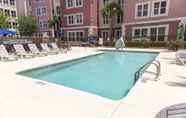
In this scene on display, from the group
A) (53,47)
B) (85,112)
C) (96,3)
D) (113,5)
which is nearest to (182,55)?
(85,112)

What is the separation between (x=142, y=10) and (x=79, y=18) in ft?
39.2

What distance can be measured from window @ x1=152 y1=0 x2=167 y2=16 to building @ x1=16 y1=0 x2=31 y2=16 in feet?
100

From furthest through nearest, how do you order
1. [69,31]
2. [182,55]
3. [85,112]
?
[69,31]
[182,55]
[85,112]

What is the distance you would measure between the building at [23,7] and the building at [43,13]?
2.46m

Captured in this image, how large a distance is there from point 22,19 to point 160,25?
26.1 meters

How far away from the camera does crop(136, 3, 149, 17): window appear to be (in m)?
22.1

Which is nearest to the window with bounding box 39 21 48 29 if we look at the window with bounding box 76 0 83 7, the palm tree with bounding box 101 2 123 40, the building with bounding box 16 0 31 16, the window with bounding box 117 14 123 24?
the building with bounding box 16 0 31 16

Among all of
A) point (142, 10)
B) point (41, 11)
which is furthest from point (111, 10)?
point (41, 11)

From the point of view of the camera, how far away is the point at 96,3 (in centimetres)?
2883

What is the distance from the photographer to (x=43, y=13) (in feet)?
115

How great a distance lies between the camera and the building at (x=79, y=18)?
91.1 ft

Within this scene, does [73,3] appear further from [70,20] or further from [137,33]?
[137,33]

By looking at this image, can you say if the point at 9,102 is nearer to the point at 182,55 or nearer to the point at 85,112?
the point at 85,112

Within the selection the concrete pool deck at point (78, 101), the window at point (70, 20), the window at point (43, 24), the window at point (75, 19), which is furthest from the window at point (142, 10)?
the window at point (43, 24)
